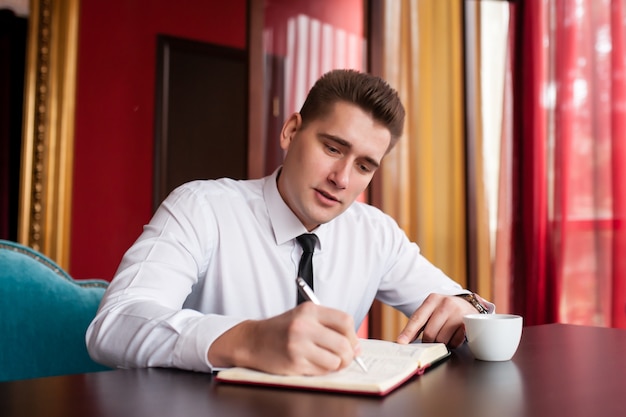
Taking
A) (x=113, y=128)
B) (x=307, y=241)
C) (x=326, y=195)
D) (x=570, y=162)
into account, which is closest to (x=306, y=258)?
(x=307, y=241)

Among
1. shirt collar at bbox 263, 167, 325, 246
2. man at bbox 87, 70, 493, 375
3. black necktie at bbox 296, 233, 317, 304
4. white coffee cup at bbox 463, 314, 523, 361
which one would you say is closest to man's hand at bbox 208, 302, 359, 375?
man at bbox 87, 70, 493, 375

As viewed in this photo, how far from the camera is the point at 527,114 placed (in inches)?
119

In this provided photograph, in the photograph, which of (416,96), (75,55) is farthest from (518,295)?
(75,55)

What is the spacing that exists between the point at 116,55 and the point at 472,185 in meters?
1.97

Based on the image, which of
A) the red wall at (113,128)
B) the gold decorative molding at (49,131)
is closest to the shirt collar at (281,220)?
the gold decorative molding at (49,131)

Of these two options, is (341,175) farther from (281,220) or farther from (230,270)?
(230,270)

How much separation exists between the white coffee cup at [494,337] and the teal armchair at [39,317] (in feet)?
2.58

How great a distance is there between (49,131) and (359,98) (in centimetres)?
198

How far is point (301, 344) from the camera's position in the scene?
0.77m

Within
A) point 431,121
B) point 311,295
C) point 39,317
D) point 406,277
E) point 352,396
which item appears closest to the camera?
point 352,396

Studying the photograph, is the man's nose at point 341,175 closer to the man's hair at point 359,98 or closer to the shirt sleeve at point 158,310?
the man's hair at point 359,98

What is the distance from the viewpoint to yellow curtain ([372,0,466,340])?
3102mm

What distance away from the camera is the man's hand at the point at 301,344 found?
77 centimetres

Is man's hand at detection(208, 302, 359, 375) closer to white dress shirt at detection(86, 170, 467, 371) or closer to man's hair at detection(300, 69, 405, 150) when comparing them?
white dress shirt at detection(86, 170, 467, 371)
